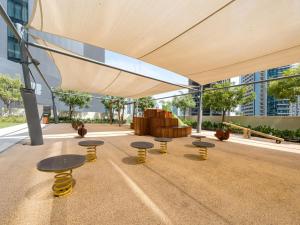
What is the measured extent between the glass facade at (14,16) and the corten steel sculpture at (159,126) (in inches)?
967

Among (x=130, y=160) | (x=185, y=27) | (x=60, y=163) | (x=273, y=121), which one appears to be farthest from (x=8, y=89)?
(x=273, y=121)

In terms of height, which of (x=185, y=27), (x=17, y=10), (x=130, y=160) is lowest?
(x=130, y=160)

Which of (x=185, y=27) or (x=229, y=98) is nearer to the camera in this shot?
(x=185, y=27)

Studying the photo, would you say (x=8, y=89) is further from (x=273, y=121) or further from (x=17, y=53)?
(x=273, y=121)

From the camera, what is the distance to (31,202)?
2135 millimetres

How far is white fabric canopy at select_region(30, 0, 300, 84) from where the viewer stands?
12.0ft

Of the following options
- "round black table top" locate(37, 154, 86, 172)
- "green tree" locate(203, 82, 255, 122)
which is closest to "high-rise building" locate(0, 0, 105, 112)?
"green tree" locate(203, 82, 255, 122)

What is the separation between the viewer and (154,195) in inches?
95.2

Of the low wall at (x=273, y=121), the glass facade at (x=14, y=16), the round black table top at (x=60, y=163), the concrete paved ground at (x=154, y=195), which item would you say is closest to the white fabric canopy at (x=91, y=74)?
the concrete paved ground at (x=154, y=195)

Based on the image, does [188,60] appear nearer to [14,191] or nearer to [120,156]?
[120,156]

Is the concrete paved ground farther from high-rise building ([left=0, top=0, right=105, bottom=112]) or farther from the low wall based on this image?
high-rise building ([left=0, top=0, right=105, bottom=112])

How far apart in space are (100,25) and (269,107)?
9972cm

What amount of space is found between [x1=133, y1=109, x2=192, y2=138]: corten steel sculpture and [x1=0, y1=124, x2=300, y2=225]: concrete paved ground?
487 centimetres

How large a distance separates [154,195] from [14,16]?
106 ft
